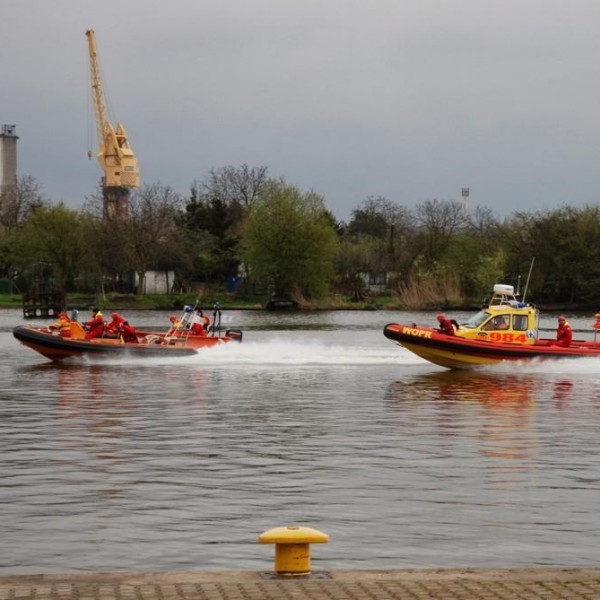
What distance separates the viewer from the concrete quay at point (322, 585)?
33.3 ft

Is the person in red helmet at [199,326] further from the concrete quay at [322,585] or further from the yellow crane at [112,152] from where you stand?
the yellow crane at [112,152]

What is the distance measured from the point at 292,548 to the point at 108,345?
106ft

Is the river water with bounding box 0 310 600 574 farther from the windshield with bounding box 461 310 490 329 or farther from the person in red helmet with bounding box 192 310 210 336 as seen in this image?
the person in red helmet with bounding box 192 310 210 336

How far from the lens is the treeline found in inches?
4333

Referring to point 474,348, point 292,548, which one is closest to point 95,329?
point 474,348

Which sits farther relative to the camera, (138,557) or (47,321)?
(47,321)

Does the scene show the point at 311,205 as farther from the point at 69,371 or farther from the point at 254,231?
the point at 69,371

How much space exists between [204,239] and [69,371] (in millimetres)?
83729

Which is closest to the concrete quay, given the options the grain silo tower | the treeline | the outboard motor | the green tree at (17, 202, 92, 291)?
the outboard motor

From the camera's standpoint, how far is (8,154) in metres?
166

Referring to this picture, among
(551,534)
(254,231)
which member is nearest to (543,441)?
(551,534)

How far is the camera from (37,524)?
609 inches

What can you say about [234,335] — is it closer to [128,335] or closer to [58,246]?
[128,335]

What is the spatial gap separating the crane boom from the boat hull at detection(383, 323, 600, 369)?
433 feet
